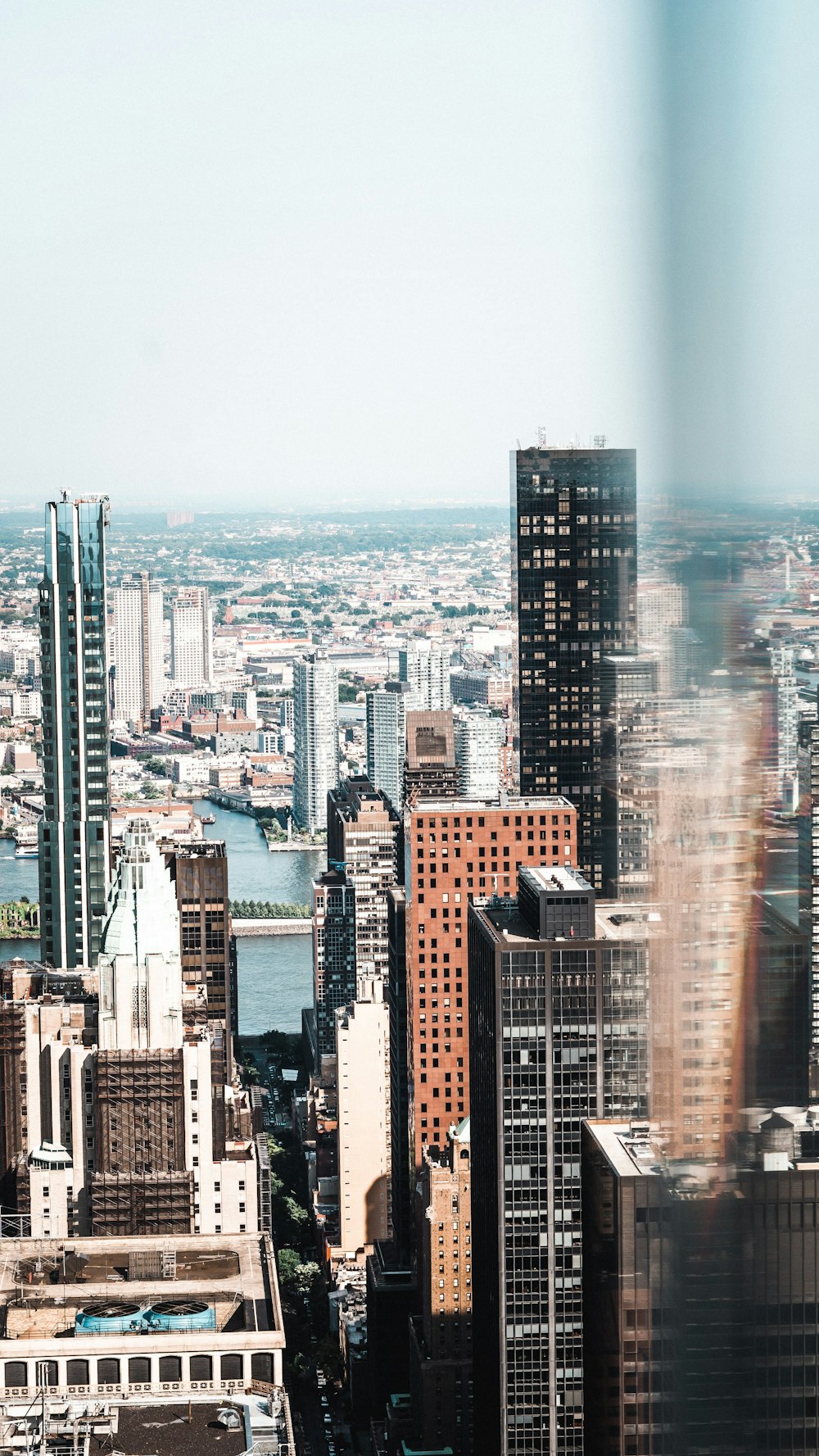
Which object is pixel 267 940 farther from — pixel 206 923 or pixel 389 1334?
pixel 389 1334

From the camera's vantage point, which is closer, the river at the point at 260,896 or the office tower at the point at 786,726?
the office tower at the point at 786,726

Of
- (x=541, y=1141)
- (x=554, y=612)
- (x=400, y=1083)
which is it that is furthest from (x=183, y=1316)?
(x=554, y=612)

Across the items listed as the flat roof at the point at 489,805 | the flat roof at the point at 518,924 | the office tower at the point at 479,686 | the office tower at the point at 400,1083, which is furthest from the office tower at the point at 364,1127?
the office tower at the point at 479,686

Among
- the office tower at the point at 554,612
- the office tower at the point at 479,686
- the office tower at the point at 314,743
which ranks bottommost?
the office tower at the point at 314,743

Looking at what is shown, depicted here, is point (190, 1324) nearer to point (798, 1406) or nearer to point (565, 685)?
point (798, 1406)

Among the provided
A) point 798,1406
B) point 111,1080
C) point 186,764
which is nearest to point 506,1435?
point 111,1080

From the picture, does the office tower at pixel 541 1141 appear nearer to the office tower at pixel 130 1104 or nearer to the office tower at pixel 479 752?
the office tower at pixel 130 1104
